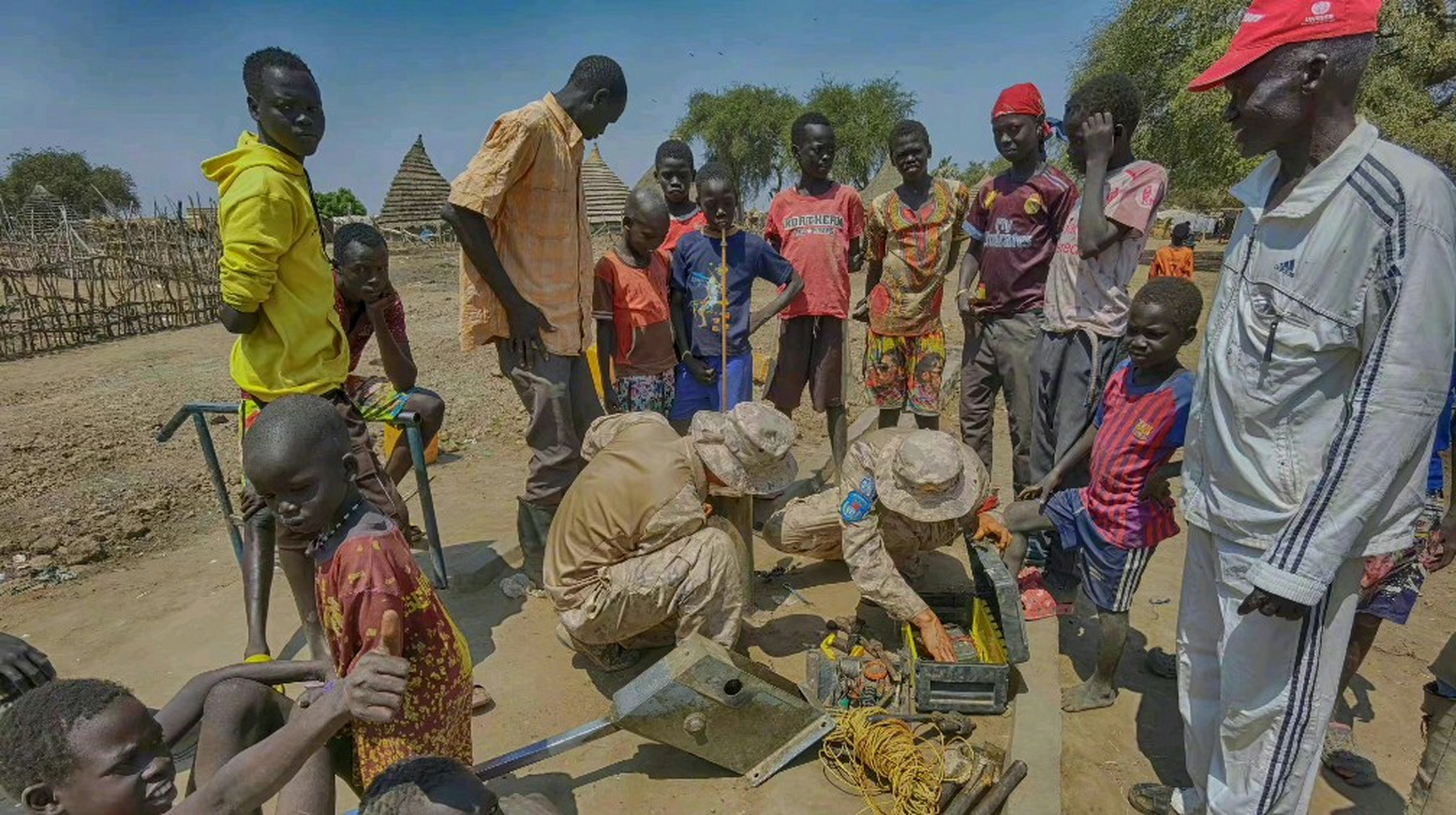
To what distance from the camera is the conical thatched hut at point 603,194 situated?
2569 centimetres

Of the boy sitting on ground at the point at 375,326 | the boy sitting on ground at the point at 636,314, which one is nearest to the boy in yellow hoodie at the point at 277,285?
the boy sitting on ground at the point at 375,326

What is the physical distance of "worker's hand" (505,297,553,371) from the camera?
3.38m

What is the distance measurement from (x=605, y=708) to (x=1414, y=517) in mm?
2614

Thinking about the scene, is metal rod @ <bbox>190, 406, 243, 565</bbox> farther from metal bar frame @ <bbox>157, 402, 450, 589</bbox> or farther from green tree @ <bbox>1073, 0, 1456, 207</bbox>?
green tree @ <bbox>1073, 0, 1456, 207</bbox>

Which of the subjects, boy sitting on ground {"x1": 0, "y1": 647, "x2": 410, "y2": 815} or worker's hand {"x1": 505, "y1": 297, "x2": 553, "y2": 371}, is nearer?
boy sitting on ground {"x1": 0, "y1": 647, "x2": 410, "y2": 815}

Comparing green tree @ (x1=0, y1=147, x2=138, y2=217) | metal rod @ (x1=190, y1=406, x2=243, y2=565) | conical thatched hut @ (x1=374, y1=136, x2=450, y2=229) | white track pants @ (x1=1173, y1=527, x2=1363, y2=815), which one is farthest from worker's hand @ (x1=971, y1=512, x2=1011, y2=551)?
green tree @ (x1=0, y1=147, x2=138, y2=217)

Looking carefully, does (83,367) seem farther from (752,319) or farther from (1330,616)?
(1330,616)

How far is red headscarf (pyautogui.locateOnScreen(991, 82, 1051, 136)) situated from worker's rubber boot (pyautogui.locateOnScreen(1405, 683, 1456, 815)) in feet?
10.1

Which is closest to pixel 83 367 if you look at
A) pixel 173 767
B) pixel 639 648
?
pixel 639 648

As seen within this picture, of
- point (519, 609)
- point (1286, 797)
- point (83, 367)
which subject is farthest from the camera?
point (83, 367)

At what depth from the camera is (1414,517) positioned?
1.83 metres

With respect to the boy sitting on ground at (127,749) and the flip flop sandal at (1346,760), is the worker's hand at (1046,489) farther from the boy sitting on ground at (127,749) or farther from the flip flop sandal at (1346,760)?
the boy sitting on ground at (127,749)

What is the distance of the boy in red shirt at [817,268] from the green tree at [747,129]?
36224mm

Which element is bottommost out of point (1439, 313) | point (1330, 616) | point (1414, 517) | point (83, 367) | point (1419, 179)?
point (83, 367)
